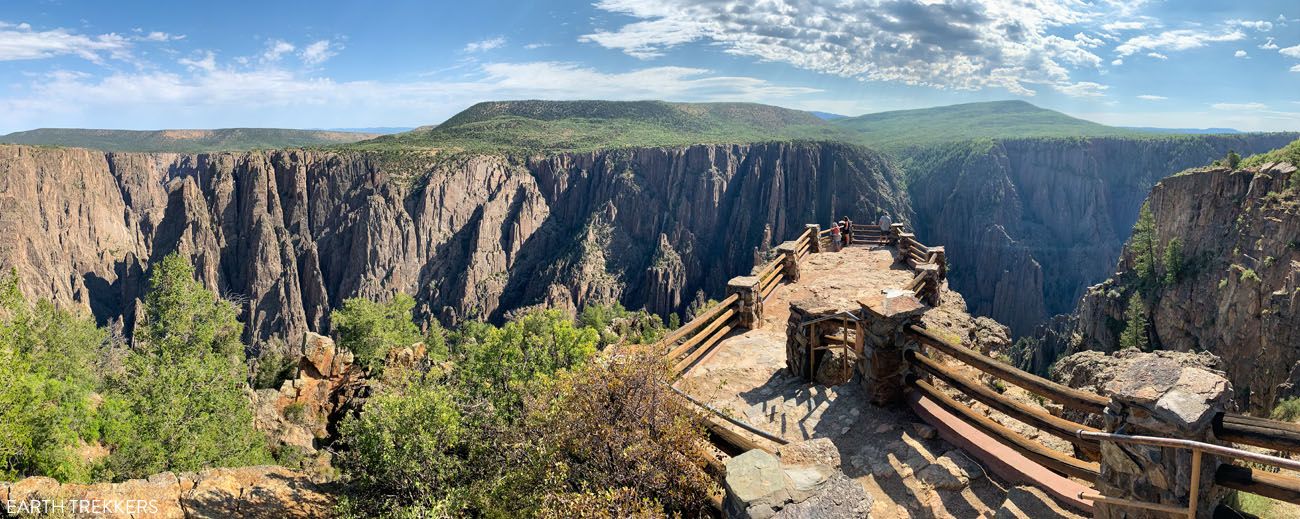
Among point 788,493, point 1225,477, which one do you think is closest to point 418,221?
point 788,493

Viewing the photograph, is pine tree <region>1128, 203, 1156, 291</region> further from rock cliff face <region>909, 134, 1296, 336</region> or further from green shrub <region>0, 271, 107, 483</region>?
green shrub <region>0, 271, 107, 483</region>

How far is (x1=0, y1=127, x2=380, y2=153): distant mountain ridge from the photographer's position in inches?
6629

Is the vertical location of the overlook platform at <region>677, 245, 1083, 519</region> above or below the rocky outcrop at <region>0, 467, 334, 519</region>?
above

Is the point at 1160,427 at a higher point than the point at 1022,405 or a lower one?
higher

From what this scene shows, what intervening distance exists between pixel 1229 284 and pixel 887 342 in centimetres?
4341

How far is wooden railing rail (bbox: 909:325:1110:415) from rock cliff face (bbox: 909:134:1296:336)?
12189cm

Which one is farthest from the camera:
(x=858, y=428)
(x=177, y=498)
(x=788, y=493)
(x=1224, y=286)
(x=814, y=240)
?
(x=1224, y=286)

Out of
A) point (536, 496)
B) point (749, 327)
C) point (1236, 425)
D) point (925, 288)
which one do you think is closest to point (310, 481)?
point (536, 496)

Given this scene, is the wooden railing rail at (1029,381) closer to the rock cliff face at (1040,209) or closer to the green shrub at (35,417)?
the green shrub at (35,417)

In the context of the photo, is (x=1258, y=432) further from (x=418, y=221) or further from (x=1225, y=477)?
(x=418, y=221)

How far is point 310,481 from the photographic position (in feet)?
33.7

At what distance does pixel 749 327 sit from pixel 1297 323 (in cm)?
3234

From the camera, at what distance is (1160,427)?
179 inches

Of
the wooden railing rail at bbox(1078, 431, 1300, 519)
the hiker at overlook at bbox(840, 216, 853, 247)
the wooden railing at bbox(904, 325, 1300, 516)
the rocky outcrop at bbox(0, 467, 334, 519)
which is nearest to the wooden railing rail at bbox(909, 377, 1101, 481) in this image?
the wooden railing at bbox(904, 325, 1300, 516)
